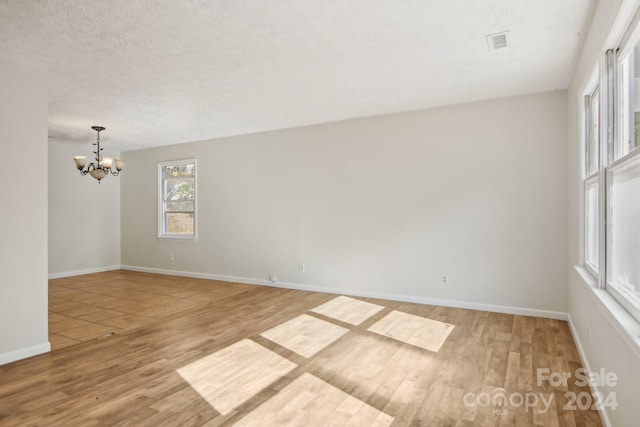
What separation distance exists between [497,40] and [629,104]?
118 centimetres

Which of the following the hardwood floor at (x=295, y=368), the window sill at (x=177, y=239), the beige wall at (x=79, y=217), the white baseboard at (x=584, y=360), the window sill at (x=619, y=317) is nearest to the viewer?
the window sill at (x=619, y=317)

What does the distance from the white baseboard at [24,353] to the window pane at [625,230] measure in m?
4.32

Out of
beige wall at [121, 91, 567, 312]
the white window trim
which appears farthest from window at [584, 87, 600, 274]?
the white window trim

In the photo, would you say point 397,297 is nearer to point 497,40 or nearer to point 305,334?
point 305,334

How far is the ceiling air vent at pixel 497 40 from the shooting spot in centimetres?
274

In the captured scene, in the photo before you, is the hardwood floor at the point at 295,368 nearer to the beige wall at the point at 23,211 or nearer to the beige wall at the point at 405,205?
the beige wall at the point at 23,211

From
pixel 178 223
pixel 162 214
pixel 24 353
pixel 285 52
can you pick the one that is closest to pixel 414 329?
pixel 285 52

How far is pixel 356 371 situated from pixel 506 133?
3.27 metres

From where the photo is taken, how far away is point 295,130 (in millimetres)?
5781

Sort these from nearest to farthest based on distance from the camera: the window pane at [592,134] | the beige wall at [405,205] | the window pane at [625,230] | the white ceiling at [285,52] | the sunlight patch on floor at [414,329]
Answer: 1. the window pane at [625,230]
2. the white ceiling at [285,52]
3. the window pane at [592,134]
4. the sunlight patch on floor at [414,329]
5. the beige wall at [405,205]

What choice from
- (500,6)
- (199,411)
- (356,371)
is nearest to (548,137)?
(500,6)

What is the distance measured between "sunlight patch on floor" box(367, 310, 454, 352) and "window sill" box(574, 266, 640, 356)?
1.42 metres

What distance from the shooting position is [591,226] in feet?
9.96

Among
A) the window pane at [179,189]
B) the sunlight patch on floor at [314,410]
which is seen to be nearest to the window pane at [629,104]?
the sunlight patch on floor at [314,410]
